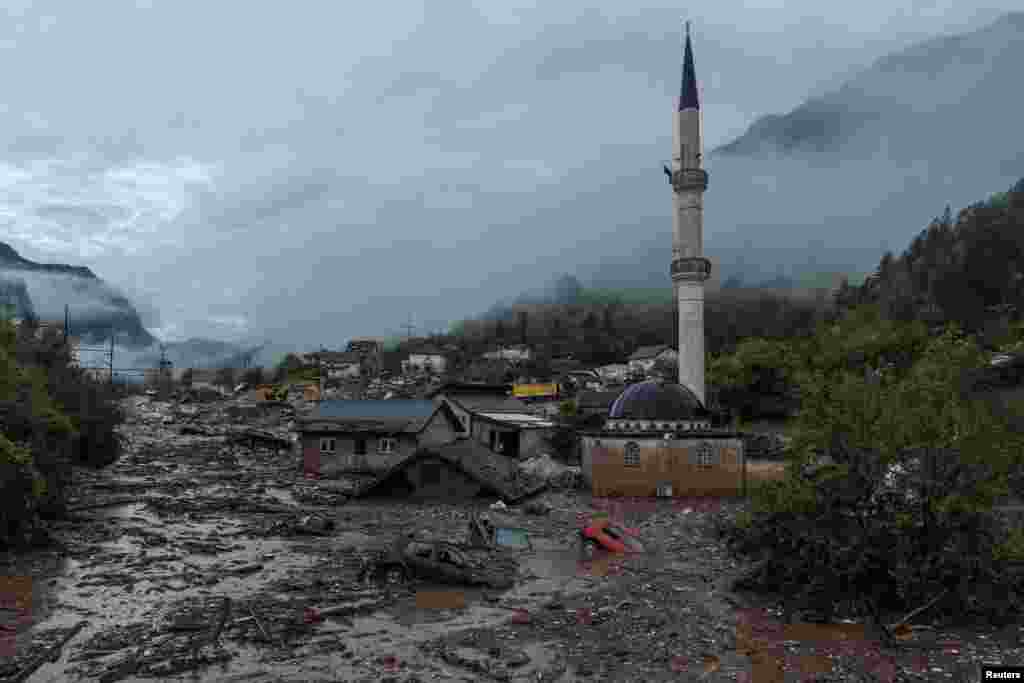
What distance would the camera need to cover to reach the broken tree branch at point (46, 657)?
10544 millimetres

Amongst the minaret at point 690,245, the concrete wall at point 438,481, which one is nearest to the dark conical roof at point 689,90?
the minaret at point 690,245

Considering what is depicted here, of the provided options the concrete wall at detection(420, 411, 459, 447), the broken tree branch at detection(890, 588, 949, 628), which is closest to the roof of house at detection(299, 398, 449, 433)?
the concrete wall at detection(420, 411, 459, 447)

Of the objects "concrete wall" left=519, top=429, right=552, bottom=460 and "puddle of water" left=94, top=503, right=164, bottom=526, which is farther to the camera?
"concrete wall" left=519, top=429, right=552, bottom=460

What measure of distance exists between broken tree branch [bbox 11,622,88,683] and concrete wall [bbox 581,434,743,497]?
1923cm

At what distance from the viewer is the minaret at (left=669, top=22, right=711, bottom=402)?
4462 cm

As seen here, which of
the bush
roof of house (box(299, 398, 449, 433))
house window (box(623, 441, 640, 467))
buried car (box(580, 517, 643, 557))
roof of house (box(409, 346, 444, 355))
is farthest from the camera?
roof of house (box(409, 346, 444, 355))

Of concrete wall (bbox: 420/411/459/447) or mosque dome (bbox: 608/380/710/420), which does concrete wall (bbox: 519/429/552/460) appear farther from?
mosque dome (bbox: 608/380/710/420)

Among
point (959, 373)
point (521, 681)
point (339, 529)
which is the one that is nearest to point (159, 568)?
point (339, 529)

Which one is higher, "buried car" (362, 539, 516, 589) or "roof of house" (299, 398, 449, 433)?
"roof of house" (299, 398, 449, 433)

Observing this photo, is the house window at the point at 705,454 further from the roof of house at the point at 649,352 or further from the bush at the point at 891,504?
the roof of house at the point at 649,352

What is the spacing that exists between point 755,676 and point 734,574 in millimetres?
5776

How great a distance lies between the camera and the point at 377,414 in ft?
121

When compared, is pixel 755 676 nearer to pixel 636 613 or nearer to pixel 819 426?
pixel 636 613

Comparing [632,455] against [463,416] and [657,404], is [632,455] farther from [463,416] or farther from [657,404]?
[463,416]
